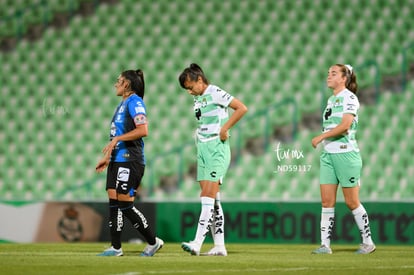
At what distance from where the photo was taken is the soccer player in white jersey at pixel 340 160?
893cm

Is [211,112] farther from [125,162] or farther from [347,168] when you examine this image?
[347,168]

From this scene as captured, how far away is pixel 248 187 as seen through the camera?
47.5ft

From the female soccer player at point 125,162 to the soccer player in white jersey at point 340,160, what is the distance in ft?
6.03

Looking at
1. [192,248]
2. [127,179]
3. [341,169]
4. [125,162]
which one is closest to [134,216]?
[127,179]

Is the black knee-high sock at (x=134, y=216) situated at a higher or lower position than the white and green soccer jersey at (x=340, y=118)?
lower

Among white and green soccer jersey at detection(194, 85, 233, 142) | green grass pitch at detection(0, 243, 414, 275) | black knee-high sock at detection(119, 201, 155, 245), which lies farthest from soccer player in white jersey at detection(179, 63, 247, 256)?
black knee-high sock at detection(119, 201, 155, 245)

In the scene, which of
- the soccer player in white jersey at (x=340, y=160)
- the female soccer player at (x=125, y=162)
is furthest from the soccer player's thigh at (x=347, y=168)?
the female soccer player at (x=125, y=162)

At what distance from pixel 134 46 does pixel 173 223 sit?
15.9 feet

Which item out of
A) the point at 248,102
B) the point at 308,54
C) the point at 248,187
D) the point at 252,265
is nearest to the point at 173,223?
the point at 248,187

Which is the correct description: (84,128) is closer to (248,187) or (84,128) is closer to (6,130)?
(6,130)

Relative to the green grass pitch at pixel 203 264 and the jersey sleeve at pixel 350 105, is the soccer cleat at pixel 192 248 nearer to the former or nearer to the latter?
the green grass pitch at pixel 203 264

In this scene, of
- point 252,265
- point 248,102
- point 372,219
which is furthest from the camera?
point 248,102

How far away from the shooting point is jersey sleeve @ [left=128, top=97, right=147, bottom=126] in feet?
26.7

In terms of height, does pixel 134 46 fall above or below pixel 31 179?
above
